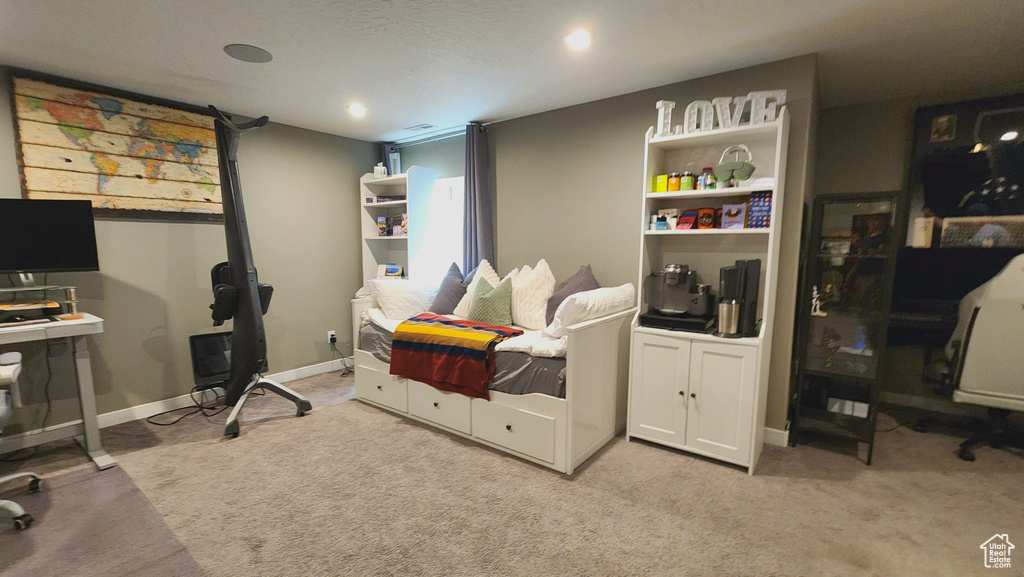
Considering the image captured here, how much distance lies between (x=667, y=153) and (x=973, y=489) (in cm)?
254

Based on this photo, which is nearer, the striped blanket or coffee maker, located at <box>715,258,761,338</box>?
coffee maker, located at <box>715,258,761,338</box>

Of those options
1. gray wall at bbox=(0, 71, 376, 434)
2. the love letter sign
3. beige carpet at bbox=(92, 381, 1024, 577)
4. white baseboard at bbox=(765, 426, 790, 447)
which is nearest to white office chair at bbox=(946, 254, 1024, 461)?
beige carpet at bbox=(92, 381, 1024, 577)

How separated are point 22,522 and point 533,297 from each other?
2.92m

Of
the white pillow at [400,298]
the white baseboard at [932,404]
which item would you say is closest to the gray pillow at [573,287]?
the white pillow at [400,298]

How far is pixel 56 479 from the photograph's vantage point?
2.34 metres

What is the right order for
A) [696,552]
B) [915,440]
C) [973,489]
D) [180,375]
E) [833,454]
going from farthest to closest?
[180,375] → [915,440] → [833,454] → [973,489] → [696,552]

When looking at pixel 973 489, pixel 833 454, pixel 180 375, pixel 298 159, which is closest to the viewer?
pixel 973 489

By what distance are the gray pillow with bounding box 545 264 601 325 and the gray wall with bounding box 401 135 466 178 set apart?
160cm

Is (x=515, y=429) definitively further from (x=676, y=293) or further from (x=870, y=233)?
(x=870, y=233)

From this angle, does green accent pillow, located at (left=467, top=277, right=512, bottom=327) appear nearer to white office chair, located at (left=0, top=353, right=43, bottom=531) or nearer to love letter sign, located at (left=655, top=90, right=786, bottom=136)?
love letter sign, located at (left=655, top=90, right=786, bottom=136)

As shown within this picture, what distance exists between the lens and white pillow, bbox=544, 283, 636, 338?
2.37 m

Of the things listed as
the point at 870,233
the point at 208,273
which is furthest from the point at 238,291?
the point at 870,233

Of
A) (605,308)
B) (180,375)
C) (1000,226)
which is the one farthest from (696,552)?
(180,375)

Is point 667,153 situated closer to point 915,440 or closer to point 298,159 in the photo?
point 915,440
